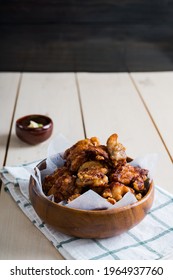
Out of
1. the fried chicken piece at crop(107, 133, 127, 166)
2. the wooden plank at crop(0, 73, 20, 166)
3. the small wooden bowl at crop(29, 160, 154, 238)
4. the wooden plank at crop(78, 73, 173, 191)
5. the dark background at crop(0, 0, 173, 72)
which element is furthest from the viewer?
the dark background at crop(0, 0, 173, 72)

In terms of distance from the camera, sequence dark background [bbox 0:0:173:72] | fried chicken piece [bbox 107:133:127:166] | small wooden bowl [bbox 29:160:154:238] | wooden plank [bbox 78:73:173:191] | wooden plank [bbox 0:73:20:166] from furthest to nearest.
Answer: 1. dark background [bbox 0:0:173:72]
2. wooden plank [bbox 0:73:20:166]
3. wooden plank [bbox 78:73:173:191]
4. fried chicken piece [bbox 107:133:127:166]
5. small wooden bowl [bbox 29:160:154:238]

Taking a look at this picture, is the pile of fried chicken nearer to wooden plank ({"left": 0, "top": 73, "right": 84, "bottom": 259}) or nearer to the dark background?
wooden plank ({"left": 0, "top": 73, "right": 84, "bottom": 259})

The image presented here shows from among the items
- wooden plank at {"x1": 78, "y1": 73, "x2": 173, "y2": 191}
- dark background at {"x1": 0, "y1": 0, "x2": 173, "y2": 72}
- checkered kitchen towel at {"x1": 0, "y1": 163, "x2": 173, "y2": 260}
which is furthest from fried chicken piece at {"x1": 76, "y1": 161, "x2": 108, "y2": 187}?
dark background at {"x1": 0, "y1": 0, "x2": 173, "y2": 72}

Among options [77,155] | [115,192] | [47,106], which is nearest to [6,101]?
[47,106]

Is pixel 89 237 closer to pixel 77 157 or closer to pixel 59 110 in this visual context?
pixel 77 157

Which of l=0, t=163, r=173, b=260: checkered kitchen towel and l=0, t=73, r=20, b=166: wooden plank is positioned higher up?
l=0, t=163, r=173, b=260: checkered kitchen towel
